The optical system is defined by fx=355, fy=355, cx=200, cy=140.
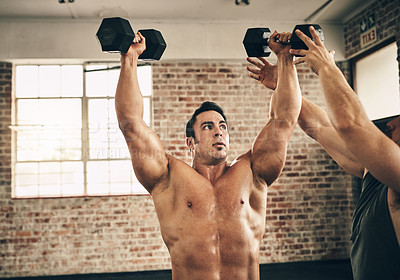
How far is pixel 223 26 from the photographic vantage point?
16.5 feet

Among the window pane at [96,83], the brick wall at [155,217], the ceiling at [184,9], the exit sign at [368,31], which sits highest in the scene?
the ceiling at [184,9]

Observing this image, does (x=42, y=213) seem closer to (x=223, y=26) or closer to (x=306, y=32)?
(x=223, y=26)

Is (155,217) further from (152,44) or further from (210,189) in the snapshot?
(152,44)

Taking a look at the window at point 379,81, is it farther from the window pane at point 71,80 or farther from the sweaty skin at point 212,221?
the window pane at point 71,80

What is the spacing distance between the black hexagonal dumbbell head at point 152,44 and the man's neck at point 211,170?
670mm

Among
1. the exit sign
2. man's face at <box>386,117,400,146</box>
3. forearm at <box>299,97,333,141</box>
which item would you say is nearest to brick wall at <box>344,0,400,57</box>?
the exit sign

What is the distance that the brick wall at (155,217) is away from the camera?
470 centimetres

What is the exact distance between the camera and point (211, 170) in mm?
2055

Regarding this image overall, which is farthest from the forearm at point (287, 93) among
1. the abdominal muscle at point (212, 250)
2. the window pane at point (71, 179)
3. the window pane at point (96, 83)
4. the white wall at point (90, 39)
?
the window pane at point (71, 179)

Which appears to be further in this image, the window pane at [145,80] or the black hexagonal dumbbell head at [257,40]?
the window pane at [145,80]

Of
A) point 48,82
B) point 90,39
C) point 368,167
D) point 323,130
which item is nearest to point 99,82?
point 90,39

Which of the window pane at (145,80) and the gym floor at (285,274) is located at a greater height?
the window pane at (145,80)

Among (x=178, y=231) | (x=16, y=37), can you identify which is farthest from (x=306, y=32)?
(x=16, y=37)

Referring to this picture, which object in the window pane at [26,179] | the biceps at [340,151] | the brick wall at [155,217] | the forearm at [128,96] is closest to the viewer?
the forearm at [128,96]
